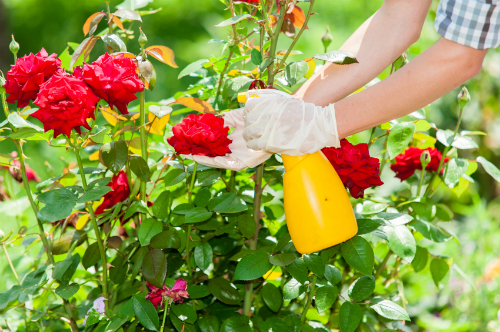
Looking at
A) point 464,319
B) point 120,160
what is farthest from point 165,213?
point 464,319

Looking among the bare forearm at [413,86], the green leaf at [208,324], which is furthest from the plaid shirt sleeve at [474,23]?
the green leaf at [208,324]

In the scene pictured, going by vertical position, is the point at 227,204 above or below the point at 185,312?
above

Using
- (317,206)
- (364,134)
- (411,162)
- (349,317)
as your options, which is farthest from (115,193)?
(364,134)

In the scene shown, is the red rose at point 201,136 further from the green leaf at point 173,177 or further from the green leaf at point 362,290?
the green leaf at point 362,290

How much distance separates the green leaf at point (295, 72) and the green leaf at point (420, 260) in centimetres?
53

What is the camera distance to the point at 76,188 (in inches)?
33.2

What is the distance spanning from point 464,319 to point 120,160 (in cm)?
140

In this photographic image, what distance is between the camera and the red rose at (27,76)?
0.79m

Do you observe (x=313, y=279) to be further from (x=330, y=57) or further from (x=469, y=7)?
(x=469, y=7)

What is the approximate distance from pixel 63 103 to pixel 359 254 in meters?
0.57

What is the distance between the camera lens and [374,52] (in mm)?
886

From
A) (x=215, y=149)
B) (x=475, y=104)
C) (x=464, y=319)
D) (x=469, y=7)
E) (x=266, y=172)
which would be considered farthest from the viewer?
(x=475, y=104)

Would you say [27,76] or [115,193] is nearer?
[27,76]

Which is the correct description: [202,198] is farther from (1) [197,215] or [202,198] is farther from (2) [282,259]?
(2) [282,259]
